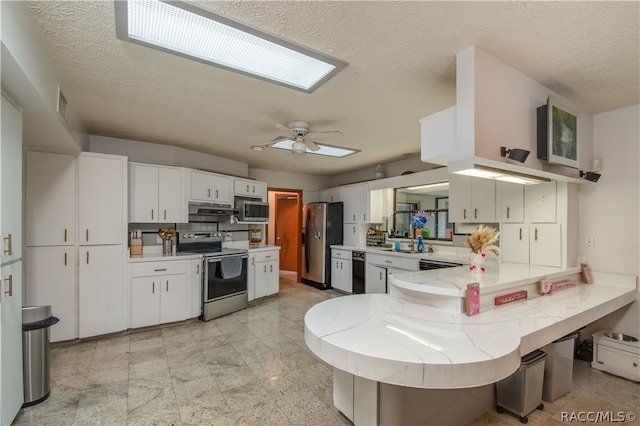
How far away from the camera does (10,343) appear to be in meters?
1.87

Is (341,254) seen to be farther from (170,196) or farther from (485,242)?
(485,242)

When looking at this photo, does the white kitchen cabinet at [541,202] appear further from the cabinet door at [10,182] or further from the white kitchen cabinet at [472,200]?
the cabinet door at [10,182]

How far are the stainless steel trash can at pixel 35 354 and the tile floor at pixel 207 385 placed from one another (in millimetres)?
94

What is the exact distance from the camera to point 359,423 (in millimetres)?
1795

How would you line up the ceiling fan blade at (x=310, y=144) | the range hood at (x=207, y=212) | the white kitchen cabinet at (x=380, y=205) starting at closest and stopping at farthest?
1. the ceiling fan blade at (x=310, y=144)
2. the range hood at (x=207, y=212)
3. the white kitchen cabinet at (x=380, y=205)

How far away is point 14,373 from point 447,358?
2661mm

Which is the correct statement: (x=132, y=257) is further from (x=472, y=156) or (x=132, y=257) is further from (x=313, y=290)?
(x=472, y=156)

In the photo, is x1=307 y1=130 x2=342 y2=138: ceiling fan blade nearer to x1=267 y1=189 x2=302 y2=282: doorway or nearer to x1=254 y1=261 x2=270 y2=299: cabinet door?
x1=254 y1=261 x2=270 y2=299: cabinet door

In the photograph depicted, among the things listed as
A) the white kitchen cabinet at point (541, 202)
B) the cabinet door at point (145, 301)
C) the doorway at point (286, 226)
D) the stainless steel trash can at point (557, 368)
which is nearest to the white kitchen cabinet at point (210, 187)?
the cabinet door at point (145, 301)

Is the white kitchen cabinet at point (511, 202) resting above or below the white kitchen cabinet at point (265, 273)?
above

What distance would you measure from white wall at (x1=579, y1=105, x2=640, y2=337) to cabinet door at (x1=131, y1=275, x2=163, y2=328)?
15.9 feet

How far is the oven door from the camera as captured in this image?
4.05m

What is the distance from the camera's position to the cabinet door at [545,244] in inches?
115

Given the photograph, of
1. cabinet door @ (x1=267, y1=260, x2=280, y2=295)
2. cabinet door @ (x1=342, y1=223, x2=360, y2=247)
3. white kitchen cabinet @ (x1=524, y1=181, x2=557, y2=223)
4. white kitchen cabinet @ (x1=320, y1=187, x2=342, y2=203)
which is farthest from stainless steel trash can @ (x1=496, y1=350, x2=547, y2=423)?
white kitchen cabinet @ (x1=320, y1=187, x2=342, y2=203)
